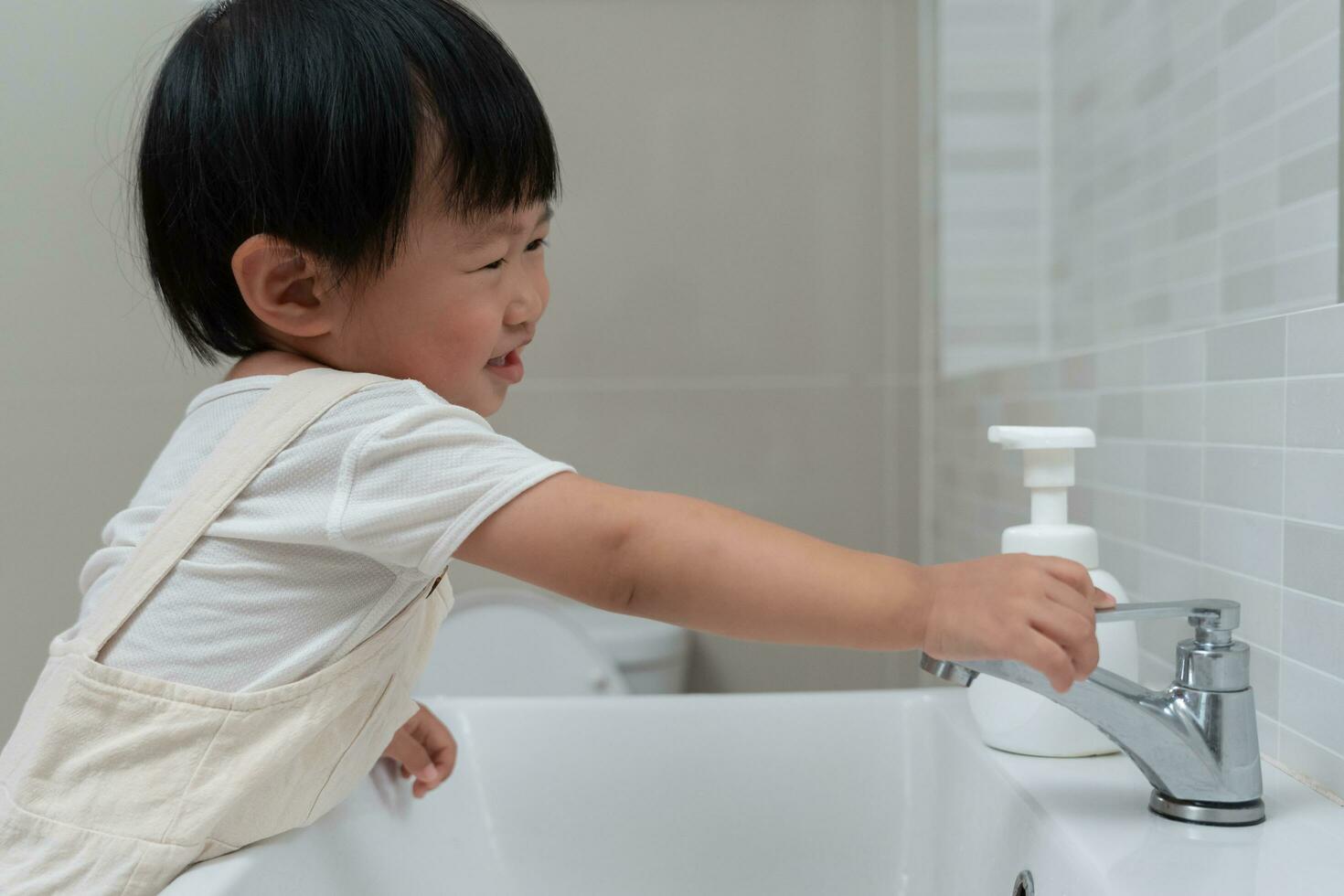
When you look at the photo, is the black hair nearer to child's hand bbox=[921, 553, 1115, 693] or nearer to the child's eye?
the child's eye

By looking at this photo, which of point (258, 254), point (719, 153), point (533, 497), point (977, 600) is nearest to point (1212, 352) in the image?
point (977, 600)

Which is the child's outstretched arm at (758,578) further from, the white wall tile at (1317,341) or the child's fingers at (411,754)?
the child's fingers at (411,754)

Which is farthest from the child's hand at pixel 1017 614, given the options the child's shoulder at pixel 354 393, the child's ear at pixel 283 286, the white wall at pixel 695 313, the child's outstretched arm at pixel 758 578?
the white wall at pixel 695 313

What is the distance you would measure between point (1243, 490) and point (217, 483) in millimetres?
547

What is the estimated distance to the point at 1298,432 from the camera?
1.83 feet

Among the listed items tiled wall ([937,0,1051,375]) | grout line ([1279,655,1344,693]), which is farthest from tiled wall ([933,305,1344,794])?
tiled wall ([937,0,1051,375])

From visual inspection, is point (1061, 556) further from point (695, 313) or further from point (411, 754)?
point (695, 313)

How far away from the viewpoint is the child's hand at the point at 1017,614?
17.0 inches

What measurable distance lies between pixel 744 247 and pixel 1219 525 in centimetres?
90

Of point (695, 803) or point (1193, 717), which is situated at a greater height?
point (1193, 717)

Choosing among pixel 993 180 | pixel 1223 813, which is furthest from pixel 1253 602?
pixel 993 180

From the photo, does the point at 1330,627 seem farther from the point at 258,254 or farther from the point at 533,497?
the point at 258,254

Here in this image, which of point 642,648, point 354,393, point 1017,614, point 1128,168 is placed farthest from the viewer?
point 642,648

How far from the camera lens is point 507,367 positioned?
26.3 inches
